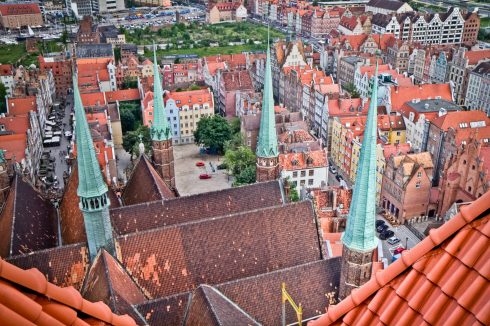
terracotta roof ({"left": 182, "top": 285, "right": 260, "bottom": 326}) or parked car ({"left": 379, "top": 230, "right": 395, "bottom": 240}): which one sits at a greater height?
terracotta roof ({"left": 182, "top": 285, "right": 260, "bottom": 326})

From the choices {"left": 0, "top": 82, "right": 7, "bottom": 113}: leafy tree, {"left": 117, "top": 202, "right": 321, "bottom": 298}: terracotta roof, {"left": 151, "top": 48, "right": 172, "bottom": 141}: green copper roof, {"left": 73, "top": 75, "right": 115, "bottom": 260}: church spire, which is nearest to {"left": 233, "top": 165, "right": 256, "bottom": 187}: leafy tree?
{"left": 151, "top": 48, "right": 172, "bottom": 141}: green copper roof

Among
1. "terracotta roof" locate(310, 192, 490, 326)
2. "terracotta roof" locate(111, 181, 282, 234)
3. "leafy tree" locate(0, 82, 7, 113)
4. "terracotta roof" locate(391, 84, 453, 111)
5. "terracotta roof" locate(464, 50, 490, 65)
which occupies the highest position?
"terracotta roof" locate(310, 192, 490, 326)

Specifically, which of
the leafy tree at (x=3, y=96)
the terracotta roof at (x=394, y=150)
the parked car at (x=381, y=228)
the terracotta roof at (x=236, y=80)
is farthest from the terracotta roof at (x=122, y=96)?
the parked car at (x=381, y=228)

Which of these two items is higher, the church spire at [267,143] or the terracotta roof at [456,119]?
the church spire at [267,143]

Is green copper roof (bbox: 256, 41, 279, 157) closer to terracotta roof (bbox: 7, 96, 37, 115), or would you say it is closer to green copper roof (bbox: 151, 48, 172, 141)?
green copper roof (bbox: 151, 48, 172, 141)

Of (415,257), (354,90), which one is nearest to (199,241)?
(415,257)

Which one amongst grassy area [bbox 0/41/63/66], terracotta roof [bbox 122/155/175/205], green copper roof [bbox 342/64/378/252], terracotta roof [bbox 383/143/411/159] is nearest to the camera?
green copper roof [bbox 342/64/378/252]

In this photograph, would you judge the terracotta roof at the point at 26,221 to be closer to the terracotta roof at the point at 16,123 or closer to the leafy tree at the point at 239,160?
the leafy tree at the point at 239,160
